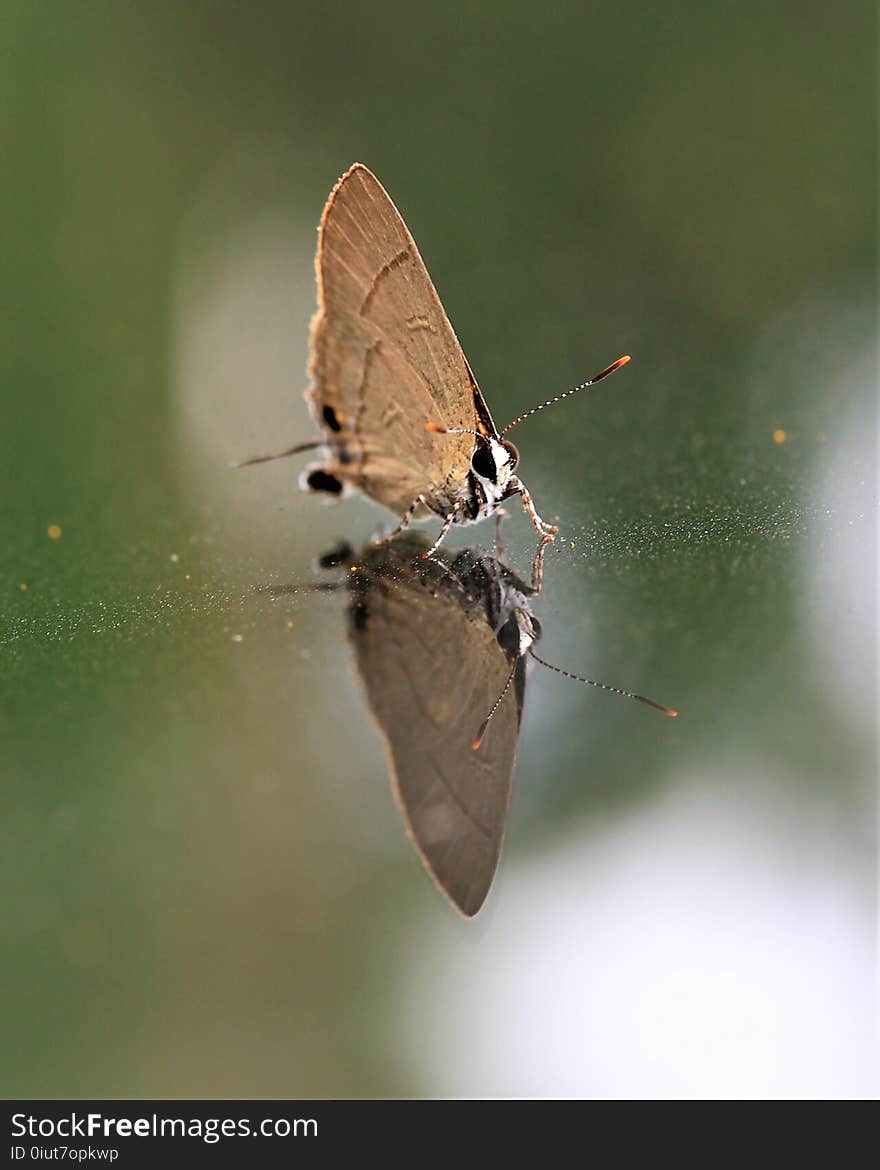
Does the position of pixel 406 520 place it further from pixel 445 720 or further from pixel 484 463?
pixel 445 720

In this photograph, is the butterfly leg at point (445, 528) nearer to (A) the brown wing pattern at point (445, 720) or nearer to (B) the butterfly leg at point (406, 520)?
(B) the butterfly leg at point (406, 520)

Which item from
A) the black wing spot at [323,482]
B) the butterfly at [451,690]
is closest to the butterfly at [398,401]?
the black wing spot at [323,482]

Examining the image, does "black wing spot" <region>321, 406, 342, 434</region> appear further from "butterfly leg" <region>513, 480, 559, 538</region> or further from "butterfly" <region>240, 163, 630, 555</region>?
"butterfly leg" <region>513, 480, 559, 538</region>

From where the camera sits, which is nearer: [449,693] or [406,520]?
[449,693]

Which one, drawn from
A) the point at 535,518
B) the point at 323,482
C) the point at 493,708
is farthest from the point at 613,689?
the point at 323,482

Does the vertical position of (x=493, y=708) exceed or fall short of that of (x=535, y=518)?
it exceeds it

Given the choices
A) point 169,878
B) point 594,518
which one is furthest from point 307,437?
point 169,878
